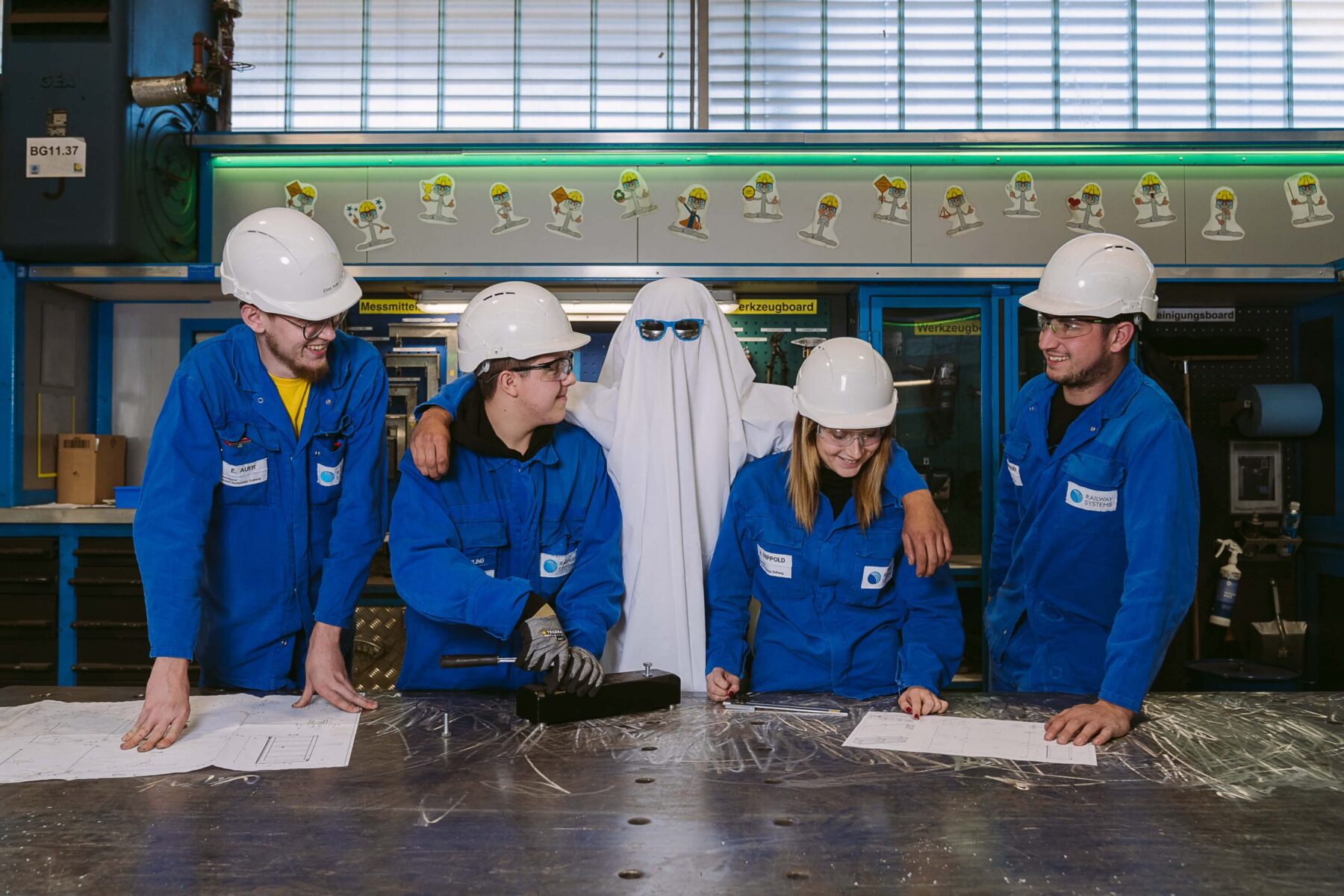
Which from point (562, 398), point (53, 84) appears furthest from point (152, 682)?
point (53, 84)

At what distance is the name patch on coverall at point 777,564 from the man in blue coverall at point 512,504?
0.32m

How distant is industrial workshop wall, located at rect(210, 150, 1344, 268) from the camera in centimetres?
436

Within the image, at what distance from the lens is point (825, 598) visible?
2131 millimetres

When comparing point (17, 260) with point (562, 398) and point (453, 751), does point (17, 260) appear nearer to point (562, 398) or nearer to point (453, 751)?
point (562, 398)

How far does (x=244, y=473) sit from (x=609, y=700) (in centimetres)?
92

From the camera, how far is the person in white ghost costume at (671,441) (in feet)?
7.27

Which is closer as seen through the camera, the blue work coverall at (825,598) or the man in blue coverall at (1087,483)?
the man in blue coverall at (1087,483)

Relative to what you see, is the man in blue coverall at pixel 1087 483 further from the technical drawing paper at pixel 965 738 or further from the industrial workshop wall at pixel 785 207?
the industrial workshop wall at pixel 785 207

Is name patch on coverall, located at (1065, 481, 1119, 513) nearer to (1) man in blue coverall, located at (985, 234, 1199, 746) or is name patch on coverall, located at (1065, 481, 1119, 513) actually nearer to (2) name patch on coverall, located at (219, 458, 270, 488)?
(1) man in blue coverall, located at (985, 234, 1199, 746)

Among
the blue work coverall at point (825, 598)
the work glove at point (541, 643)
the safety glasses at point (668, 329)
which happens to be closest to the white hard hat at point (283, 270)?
the safety glasses at point (668, 329)

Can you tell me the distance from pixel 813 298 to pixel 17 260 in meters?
3.31

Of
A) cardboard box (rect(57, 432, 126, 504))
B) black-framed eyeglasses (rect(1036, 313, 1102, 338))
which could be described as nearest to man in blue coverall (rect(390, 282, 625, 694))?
black-framed eyeglasses (rect(1036, 313, 1102, 338))

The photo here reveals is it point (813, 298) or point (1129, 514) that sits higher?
point (813, 298)

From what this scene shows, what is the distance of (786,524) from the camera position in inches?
84.7
